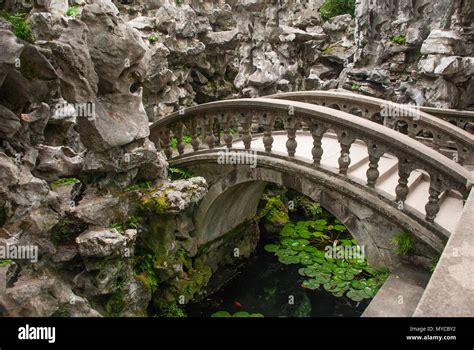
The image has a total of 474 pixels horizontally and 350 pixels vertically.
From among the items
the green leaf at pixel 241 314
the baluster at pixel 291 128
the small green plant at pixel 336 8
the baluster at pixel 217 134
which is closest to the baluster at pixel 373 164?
the baluster at pixel 291 128

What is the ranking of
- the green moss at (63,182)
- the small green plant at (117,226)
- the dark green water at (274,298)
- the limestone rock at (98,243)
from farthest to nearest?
the dark green water at (274,298) → the small green plant at (117,226) → the green moss at (63,182) → the limestone rock at (98,243)

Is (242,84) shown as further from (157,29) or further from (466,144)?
(466,144)

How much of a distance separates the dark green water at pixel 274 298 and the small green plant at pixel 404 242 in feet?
10.8

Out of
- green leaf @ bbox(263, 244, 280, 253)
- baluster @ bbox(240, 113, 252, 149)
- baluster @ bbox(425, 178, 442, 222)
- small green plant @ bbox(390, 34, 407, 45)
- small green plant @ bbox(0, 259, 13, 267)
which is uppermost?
small green plant @ bbox(390, 34, 407, 45)

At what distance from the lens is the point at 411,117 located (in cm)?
841

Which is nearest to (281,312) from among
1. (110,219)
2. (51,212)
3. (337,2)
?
(110,219)

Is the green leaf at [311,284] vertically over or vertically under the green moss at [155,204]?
under

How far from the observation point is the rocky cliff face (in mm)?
4723

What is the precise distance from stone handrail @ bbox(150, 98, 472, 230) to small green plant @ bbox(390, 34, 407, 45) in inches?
309

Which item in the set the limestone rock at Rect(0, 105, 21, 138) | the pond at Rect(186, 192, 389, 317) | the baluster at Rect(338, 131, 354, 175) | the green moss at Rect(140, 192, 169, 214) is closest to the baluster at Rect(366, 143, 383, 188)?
the baluster at Rect(338, 131, 354, 175)

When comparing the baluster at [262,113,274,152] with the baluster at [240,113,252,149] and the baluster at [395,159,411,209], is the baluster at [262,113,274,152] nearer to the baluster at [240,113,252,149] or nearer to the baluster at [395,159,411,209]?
the baluster at [240,113,252,149]

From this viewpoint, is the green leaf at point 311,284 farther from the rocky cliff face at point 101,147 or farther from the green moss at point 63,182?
the green moss at point 63,182

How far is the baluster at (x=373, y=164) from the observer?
621 centimetres
